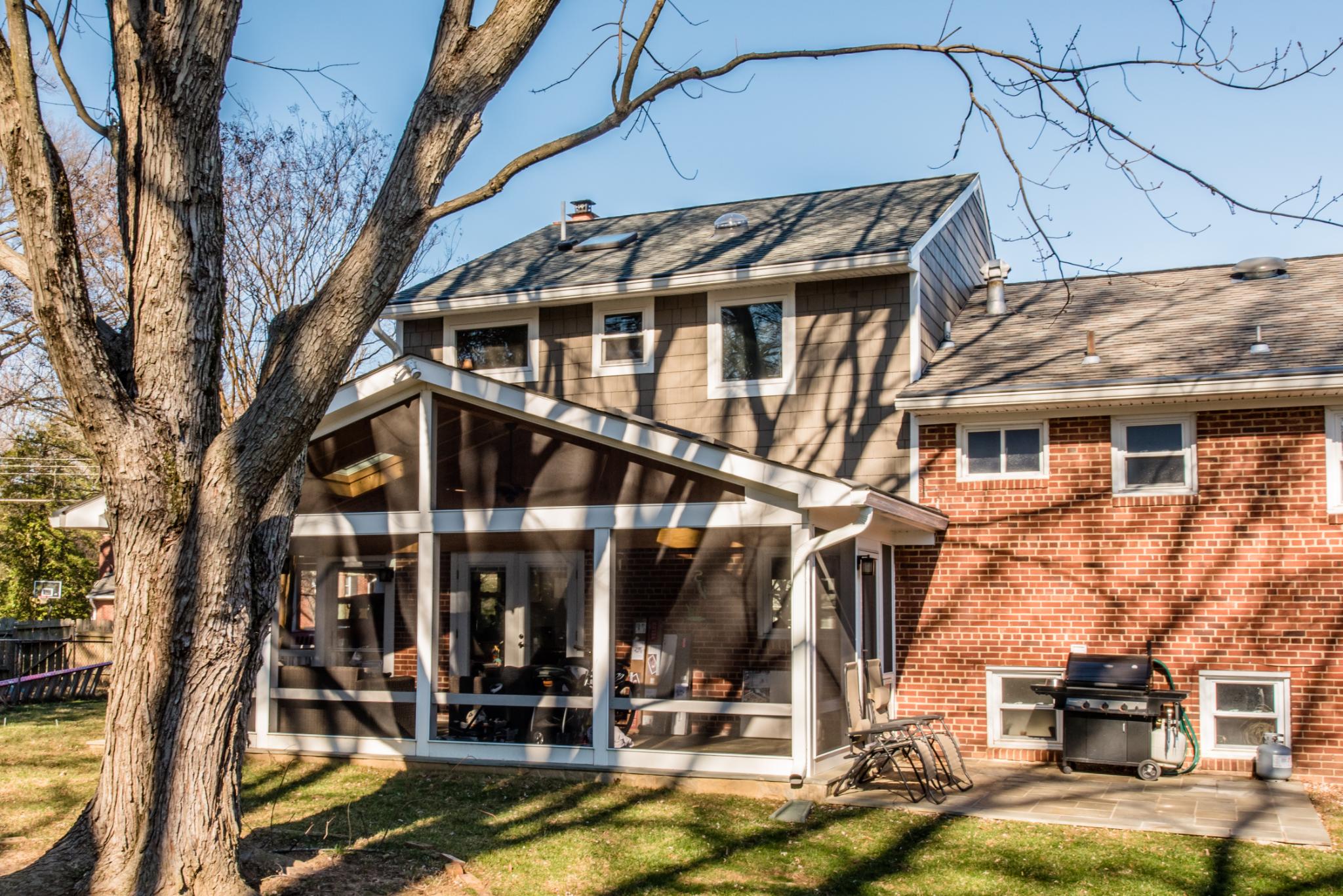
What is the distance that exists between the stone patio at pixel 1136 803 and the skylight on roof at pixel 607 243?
849 cm

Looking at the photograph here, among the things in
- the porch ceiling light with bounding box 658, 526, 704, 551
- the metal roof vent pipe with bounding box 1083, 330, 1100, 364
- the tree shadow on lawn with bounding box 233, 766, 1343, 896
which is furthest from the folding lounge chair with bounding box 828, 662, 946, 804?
the metal roof vent pipe with bounding box 1083, 330, 1100, 364

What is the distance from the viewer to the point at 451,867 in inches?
281

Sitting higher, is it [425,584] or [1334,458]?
[1334,458]

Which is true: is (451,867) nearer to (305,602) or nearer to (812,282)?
(305,602)

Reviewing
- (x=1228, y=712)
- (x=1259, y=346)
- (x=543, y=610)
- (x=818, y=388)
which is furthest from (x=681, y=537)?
(x=1259, y=346)

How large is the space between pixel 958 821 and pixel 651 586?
3.37 metres

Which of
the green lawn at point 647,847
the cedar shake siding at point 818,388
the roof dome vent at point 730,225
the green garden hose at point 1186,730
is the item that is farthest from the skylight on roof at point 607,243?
the green garden hose at point 1186,730

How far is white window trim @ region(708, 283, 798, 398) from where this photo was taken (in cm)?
1327

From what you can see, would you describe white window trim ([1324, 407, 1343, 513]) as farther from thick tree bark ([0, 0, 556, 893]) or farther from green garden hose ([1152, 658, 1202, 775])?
thick tree bark ([0, 0, 556, 893])

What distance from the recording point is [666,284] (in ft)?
44.4

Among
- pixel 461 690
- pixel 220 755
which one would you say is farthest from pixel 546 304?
pixel 220 755

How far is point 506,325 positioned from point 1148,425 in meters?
7.68

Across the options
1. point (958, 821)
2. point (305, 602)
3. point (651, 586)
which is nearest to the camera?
point (958, 821)

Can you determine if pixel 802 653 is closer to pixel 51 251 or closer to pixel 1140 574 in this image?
pixel 1140 574
